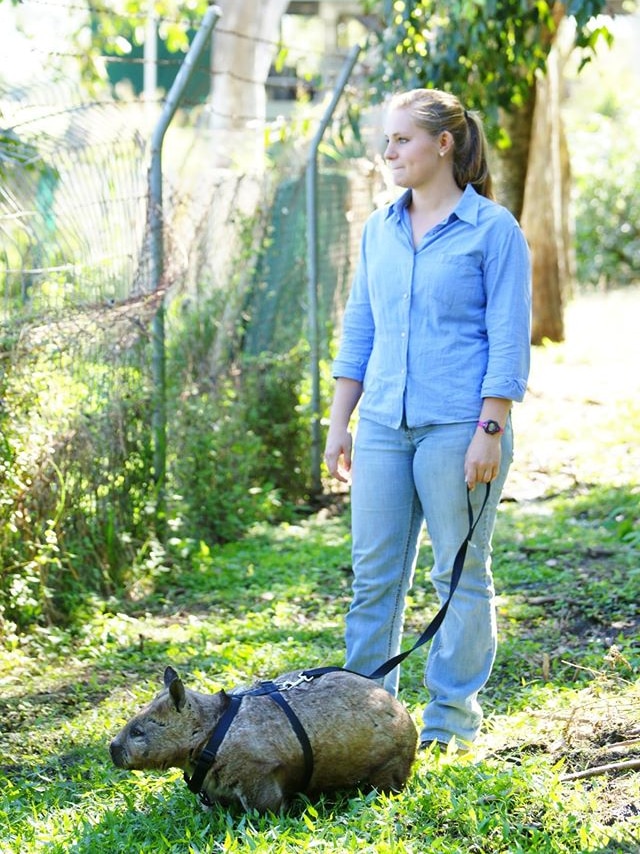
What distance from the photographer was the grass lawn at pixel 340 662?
11.7 feet

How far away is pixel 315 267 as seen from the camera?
8789 mm

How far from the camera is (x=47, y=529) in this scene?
588 centimetres

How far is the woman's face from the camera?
411 centimetres

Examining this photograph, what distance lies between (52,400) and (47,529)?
619mm

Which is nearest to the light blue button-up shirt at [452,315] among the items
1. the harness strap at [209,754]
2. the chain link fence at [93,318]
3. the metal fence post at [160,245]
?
the harness strap at [209,754]

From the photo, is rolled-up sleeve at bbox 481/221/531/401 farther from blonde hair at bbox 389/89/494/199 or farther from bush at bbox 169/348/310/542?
bush at bbox 169/348/310/542

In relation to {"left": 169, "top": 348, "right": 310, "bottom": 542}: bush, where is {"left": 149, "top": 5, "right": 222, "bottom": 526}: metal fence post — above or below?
above

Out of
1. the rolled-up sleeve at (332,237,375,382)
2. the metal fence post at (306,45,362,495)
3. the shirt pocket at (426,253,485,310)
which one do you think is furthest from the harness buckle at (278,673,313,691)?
the metal fence post at (306,45,362,495)

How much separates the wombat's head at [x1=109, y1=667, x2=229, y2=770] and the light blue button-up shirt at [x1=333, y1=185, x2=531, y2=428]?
1.17 metres

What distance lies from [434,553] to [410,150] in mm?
1369

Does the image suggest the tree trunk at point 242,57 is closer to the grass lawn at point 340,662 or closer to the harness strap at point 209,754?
the grass lawn at point 340,662

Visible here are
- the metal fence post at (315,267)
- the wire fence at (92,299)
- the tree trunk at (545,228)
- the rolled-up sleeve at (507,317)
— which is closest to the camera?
the rolled-up sleeve at (507,317)

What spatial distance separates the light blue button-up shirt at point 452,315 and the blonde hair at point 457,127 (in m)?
0.09

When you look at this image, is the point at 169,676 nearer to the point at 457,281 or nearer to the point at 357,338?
the point at 357,338
